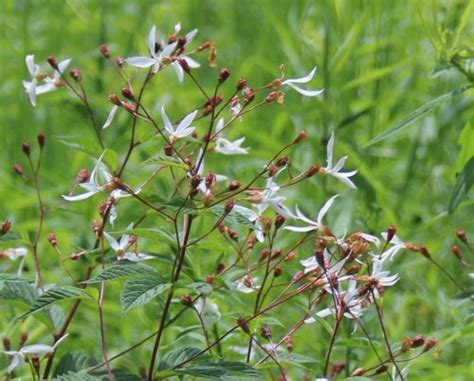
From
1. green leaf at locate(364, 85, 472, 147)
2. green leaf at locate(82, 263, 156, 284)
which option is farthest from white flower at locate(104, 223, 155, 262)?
green leaf at locate(364, 85, 472, 147)

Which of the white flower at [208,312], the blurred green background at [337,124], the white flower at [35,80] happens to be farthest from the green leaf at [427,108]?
the white flower at [35,80]

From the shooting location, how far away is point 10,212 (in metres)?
3.35

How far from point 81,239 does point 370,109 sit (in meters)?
0.87

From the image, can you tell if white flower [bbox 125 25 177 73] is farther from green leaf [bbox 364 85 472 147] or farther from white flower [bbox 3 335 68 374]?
green leaf [bbox 364 85 472 147]

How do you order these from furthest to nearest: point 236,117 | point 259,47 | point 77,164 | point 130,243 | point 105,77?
1. point 259,47
2. point 105,77
3. point 77,164
4. point 130,243
5. point 236,117

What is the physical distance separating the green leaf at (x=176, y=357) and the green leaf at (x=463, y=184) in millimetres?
593

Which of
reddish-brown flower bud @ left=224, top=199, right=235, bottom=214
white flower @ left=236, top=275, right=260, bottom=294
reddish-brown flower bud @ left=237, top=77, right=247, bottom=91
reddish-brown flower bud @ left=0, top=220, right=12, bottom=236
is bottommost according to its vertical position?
white flower @ left=236, top=275, right=260, bottom=294

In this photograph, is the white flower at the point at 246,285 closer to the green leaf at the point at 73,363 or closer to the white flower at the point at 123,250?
the white flower at the point at 123,250

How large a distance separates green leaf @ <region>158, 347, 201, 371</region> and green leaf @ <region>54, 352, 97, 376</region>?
22 centimetres

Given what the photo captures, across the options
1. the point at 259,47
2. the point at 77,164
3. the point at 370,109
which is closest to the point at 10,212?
the point at 77,164

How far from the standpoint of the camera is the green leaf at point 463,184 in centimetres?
195

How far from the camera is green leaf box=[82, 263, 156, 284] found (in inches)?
57.7

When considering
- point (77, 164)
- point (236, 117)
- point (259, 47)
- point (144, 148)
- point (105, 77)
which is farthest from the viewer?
point (259, 47)

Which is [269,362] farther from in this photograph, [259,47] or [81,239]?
[259,47]
